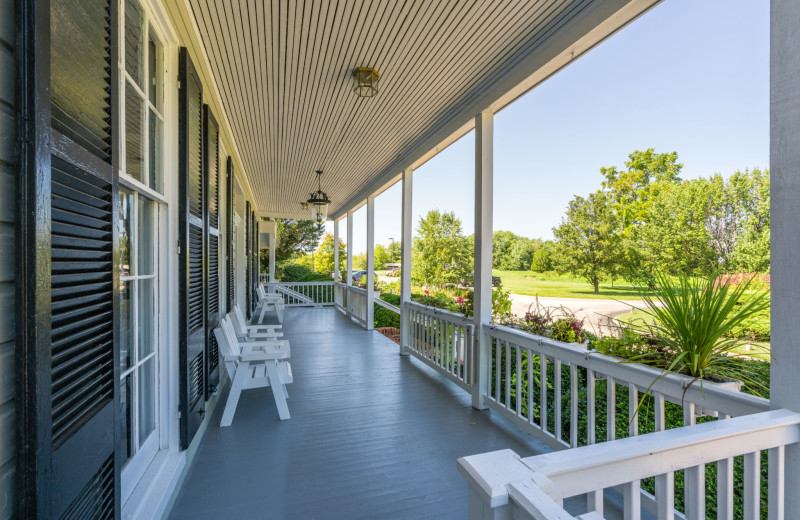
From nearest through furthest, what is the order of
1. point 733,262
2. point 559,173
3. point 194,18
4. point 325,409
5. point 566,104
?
1. point 733,262
2. point 194,18
3. point 325,409
4. point 566,104
5. point 559,173

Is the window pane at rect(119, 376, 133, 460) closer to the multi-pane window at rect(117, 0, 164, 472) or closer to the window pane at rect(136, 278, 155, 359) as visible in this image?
the multi-pane window at rect(117, 0, 164, 472)

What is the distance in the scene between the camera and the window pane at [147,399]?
1.82 meters

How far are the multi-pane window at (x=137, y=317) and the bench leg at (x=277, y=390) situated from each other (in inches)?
44.7

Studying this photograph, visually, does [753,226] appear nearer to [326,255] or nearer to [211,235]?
[211,235]

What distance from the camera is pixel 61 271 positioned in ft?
3.10

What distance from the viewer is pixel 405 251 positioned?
209 inches

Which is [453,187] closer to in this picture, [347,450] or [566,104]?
[566,104]

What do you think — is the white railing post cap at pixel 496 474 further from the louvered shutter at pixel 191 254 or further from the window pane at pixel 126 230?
the louvered shutter at pixel 191 254

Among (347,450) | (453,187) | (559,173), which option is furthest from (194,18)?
(453,187)

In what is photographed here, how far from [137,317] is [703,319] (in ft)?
8.06

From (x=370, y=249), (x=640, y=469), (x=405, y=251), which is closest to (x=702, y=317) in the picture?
(x=640, y=469)

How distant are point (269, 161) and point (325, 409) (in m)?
3.82

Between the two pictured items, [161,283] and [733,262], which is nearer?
[733,262]

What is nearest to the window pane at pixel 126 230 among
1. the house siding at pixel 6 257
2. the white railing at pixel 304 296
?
the house siding at pixel 6 257
